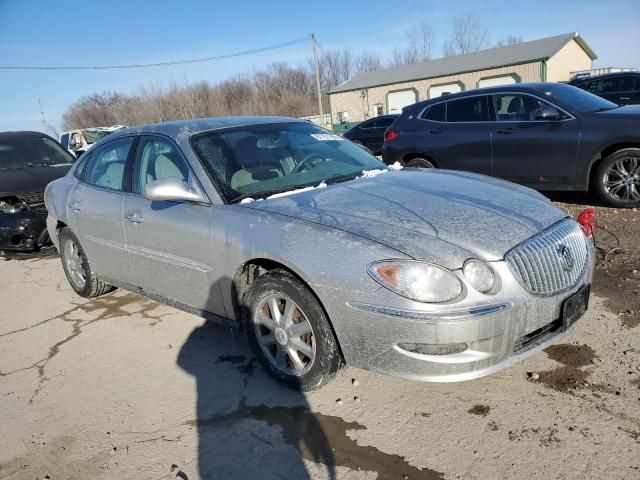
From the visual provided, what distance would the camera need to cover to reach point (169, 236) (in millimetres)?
3541

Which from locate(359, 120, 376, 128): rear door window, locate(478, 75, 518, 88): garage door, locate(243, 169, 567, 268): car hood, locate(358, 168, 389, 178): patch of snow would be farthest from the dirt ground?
locate(478, 75, 518, 88): garage door

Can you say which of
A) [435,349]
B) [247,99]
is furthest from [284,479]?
[247,99]

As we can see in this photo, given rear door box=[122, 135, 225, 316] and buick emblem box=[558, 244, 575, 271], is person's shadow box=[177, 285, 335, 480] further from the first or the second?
buick emblem box=[558, 244, 575, 271]

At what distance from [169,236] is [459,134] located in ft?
16.4

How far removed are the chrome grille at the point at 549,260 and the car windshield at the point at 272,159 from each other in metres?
1.50

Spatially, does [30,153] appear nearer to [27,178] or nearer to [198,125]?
[27,178]

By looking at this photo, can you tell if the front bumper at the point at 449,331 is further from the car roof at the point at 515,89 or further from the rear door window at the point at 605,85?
the rear door window at the point at 605,85

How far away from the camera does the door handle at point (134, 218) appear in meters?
3.79

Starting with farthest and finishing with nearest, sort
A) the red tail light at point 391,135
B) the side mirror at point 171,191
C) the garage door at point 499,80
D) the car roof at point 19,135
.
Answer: the garage door at point 499,80 < the car roof at point 19,135 < the red tail light at point 391,135 < the side mirror at point 171,191

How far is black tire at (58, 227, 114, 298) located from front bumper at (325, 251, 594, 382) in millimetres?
3232

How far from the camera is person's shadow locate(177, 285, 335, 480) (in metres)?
2.48

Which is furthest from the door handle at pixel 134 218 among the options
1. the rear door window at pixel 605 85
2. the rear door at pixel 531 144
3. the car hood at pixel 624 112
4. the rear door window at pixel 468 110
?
the rear door window at pixel 605 85

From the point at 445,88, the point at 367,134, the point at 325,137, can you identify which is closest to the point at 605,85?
the point at 367,134

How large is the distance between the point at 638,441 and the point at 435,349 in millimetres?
1018
